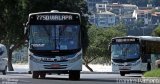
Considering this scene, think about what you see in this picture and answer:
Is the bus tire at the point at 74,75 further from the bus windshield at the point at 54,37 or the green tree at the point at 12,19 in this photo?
the green tree at the point at 12,19

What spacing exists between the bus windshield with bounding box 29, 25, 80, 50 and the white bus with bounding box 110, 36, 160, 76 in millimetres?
14352

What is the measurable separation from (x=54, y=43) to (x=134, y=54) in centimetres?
1511

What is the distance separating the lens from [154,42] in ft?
141

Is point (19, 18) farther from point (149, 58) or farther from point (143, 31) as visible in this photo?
point (143, 31)

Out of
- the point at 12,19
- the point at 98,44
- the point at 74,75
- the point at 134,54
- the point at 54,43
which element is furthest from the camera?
the point at 98,44

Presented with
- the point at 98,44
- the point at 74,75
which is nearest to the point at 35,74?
the point at 74,75

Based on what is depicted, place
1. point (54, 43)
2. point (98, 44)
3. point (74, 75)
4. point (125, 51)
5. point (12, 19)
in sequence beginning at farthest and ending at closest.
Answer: point (98, 44)
point (12, 19)
point (125, 51)
point (74, 75)
point (54, 43)

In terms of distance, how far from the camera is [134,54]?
42.0 meters

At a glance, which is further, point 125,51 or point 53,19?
point 125,51

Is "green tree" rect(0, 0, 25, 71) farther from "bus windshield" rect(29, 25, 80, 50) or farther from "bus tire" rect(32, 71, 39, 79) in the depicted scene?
"bus windshield" rect(29, 25, 80, 50)

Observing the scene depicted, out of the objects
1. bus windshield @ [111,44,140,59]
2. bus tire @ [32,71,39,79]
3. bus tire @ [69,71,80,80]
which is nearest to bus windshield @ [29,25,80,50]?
bus tire @ [69,71,80,80]

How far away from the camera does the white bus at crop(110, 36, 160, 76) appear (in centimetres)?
4175

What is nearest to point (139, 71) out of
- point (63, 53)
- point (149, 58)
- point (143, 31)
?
point (149, 58)

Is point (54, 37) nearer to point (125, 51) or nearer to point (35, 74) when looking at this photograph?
point (35, 74)
